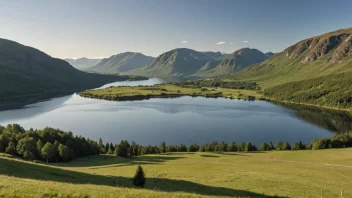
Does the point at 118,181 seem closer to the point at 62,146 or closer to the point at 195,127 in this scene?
the point at 62,146

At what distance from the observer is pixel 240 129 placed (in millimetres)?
163000

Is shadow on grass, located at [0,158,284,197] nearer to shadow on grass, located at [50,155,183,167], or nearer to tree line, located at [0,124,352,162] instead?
shadow on grass, located at [50,155,183,167]

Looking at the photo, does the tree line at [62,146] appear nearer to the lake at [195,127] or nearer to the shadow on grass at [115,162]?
the shadow on grass at [115,162]

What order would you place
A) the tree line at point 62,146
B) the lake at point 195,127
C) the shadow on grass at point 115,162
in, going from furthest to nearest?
the lake at point 195,127, the tree line at point 62,146, the shadow on grass at point 115,162

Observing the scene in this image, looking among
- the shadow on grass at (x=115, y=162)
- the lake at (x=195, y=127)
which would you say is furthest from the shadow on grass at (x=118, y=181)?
the lake at (x=195, y=127)

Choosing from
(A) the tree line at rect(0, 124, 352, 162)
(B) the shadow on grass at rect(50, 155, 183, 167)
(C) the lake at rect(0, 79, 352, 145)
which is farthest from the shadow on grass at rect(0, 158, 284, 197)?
(C) the lake at rect(0, 79, 352, 145)

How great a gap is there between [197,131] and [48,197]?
142196 mm

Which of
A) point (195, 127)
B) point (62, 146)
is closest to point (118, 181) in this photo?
point (62, 146)

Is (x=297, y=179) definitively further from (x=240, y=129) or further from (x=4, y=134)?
(x=240, y=129)

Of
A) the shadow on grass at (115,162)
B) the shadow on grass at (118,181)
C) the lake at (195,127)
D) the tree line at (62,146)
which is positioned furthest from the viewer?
the lake at (195,127)

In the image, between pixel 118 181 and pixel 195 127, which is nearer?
pixel 118 181

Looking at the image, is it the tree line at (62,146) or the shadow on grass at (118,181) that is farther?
the tree line at (62,146)

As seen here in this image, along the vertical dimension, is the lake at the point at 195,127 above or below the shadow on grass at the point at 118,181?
below

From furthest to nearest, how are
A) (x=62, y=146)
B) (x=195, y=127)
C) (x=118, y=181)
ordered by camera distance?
1. (x=195, y=127)
2. (x=62, y=146)
3. (x=118, y=181)
